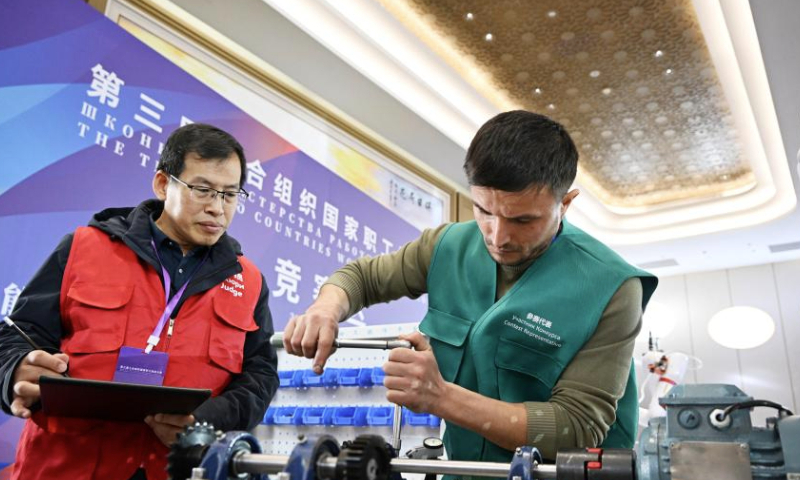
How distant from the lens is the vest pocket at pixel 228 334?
1509 mm

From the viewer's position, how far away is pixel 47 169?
2533mm

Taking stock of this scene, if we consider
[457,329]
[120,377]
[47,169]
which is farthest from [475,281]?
[47,169]

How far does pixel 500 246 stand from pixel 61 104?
2204 mm

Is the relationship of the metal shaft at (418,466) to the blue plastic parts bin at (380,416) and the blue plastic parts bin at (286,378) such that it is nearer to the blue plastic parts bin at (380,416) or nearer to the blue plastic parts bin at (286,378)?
the blue plastic parts bin at (380,416)

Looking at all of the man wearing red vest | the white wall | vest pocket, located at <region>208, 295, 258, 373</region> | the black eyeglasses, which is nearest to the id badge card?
the man wearing red vest

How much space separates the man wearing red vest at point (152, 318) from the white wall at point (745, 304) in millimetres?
6778

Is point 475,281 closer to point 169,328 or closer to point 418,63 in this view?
point 169,328

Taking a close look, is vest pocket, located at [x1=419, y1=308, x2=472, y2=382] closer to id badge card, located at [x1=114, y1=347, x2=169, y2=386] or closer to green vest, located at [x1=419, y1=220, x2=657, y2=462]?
green vest, located at [x1=419, y1=220, x2=657, y2=462]

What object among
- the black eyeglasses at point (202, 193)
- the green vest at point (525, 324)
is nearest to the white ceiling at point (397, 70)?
the black eyeglasses at point (202, 193)

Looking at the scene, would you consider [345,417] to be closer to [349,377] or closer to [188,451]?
[349,377]

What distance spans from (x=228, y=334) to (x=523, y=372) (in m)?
0.75

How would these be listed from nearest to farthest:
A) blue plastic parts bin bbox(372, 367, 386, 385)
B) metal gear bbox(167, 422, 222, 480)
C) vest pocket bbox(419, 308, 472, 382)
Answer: metal gear bbox(167, 422, 222, 480) → vest pocket bbox(419, 308, 472, 382) → blue plastic parts bin bbox(372, 367, 386, 385)

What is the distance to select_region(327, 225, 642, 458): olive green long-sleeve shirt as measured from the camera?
108cm

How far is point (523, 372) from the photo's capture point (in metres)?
1.21
